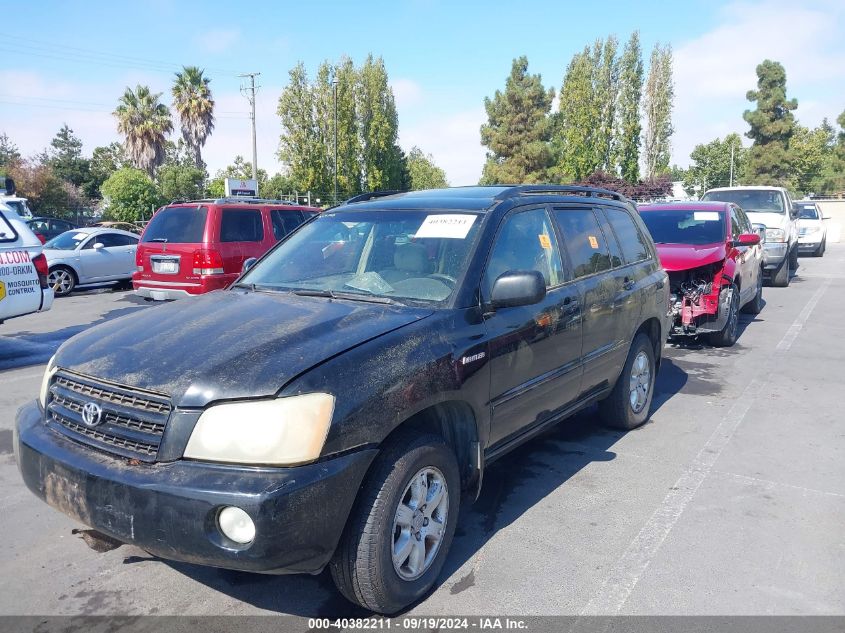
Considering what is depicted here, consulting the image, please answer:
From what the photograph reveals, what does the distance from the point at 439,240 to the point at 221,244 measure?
7528 millimetres

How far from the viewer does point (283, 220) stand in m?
11.9

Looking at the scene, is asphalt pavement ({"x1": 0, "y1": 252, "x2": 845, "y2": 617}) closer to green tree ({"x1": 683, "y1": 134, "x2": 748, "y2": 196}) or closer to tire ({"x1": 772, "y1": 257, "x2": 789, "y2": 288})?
tire ({"x1": 772, "y1": 257, "x2": 789, "y2": 288})

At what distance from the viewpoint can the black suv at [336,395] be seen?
2506 millimetres

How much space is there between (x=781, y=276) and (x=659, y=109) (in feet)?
141

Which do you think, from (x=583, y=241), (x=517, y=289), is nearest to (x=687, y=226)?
(x=583, y=241)

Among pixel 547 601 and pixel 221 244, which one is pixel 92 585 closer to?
pixel 547 601

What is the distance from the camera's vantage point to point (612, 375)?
16.3ft

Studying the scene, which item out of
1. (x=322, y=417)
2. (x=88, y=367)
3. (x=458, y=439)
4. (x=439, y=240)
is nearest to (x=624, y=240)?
(x=439, y=240)

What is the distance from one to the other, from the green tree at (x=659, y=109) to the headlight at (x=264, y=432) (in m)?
55.3

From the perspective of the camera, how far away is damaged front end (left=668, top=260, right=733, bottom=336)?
8250 mm

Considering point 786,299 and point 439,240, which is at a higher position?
point 439,240

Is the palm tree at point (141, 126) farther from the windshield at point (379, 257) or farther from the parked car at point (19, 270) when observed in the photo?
the windshield at point (379, 257)

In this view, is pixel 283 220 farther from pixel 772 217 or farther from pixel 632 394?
pixel 772 217

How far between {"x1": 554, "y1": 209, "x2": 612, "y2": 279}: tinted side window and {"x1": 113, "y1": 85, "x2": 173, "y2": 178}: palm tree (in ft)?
148
